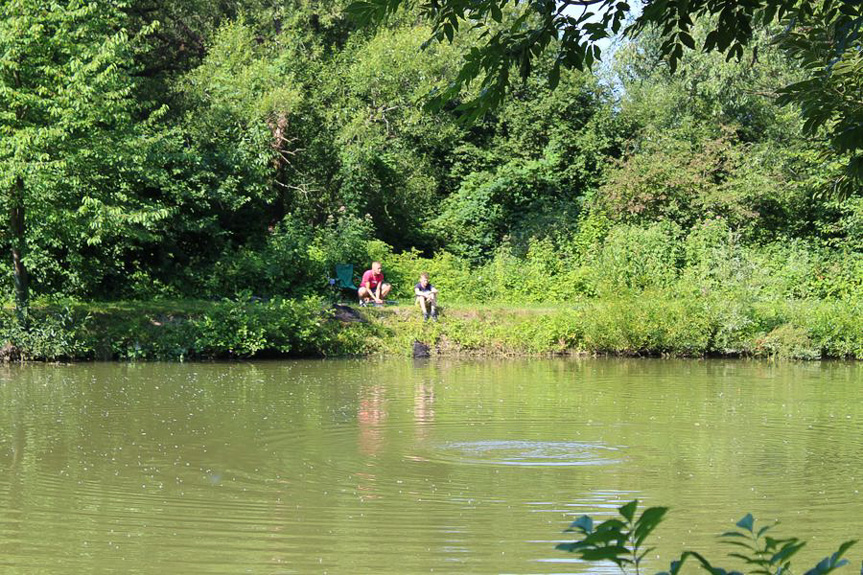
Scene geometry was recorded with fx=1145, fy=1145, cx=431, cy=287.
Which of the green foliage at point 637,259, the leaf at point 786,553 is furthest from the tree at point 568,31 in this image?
the green foliage at point 637,259

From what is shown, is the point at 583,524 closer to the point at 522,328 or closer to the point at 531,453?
the point at 531,453

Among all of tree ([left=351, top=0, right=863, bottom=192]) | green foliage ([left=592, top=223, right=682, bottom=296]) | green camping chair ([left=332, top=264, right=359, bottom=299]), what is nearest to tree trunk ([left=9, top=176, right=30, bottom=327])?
green camping chair ([left=332, top=264, right=359, bottom=299])

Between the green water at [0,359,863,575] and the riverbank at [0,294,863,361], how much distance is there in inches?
104

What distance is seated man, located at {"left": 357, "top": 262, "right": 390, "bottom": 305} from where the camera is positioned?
76.5 ft

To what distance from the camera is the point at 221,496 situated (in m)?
9.07

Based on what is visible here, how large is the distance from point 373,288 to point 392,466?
13.4 meters

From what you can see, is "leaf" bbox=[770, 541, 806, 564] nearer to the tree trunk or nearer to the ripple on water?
the ripple on water

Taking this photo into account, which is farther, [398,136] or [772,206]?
[398,136]

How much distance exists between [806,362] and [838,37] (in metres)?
17.0

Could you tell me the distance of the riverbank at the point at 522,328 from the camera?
67.8 ft

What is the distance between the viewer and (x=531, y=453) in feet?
36.8

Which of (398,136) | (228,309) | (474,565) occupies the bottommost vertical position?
(474,565)

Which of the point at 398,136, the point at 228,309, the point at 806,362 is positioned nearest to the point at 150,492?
the point at 228,309

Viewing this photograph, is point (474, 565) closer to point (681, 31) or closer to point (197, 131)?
point (681, 31)
